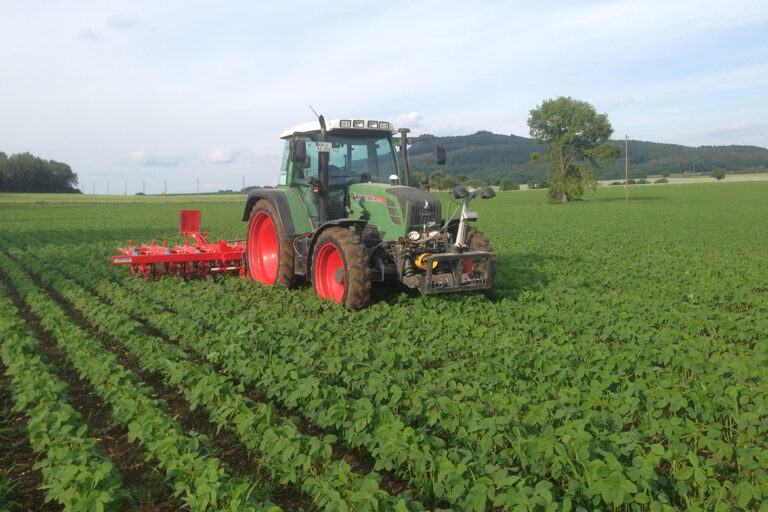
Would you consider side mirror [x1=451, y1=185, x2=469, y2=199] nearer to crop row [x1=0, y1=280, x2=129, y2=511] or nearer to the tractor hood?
the tractor hood

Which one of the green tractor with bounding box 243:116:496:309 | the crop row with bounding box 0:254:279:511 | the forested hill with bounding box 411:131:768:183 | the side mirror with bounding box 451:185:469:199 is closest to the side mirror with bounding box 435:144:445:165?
the green tractor with bounding box 243:116:496:309

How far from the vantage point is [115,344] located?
6531 mm

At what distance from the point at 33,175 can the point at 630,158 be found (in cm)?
13952

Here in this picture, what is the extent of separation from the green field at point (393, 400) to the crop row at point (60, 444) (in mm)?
19

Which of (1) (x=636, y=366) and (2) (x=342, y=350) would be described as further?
(2) (x=342, y=350)

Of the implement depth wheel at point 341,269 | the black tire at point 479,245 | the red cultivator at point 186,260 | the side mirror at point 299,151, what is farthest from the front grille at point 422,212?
the red cultivator at point 186,260

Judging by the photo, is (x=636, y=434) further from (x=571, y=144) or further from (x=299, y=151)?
(x=571, y=144)

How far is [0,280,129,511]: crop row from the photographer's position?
309 cm

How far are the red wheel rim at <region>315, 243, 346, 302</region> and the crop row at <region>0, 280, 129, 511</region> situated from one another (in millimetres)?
3637

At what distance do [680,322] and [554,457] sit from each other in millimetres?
4420

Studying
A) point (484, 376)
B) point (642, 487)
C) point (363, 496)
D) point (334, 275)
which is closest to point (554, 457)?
point (642, 487)

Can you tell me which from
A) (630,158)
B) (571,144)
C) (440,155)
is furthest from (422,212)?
(630,158)

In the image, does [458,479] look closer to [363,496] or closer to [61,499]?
[363,496]

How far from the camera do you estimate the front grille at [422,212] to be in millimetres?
7637
